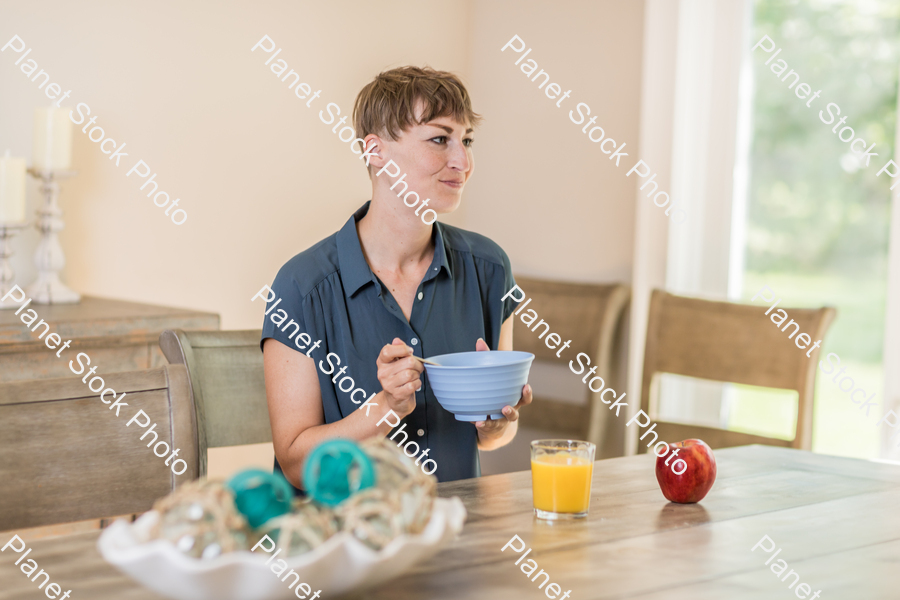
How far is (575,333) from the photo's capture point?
8.67 ft

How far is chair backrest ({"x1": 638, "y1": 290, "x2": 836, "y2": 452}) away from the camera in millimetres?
2068

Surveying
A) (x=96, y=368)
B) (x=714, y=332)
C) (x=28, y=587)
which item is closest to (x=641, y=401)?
(x=714, y=332)

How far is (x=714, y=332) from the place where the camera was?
90.0 inches

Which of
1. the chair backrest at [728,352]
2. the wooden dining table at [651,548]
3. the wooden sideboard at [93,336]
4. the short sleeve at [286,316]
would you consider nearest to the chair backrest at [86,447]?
the wooden dining table at [651,548]

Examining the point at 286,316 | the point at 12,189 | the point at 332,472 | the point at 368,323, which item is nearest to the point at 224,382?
the point at 286,316

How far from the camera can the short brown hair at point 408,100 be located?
5.19ft

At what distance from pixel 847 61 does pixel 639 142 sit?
604 mm

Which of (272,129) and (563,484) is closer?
(563,484)

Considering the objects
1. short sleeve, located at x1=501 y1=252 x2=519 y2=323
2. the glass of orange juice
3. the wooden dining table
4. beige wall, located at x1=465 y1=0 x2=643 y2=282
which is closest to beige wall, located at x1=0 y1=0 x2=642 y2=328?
beige wall, located at x1=465 y1=0 x2=643 y2=282

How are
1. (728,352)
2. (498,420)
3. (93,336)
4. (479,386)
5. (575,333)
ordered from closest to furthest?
1. (479,386)
2. (498,420)
3. (93,336)
4. (728,352)
5. (575,333)

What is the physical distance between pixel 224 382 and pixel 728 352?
137 centimetres

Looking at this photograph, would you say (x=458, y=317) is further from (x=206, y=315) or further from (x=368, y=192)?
(x=368, y=192)

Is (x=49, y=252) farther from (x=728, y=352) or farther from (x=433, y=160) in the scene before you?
(x=728, y=352)

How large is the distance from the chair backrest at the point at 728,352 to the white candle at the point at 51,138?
5.18ft
